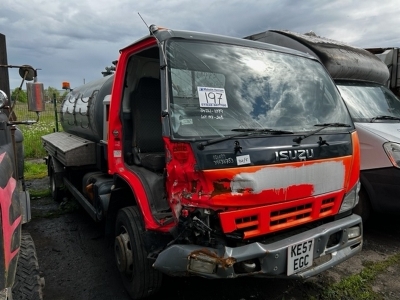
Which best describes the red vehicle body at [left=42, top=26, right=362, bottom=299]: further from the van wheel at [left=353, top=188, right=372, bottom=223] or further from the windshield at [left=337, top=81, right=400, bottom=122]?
the van wheel at [left=353, top=188, right=372, bottom=223]

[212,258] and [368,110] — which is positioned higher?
[368,110]

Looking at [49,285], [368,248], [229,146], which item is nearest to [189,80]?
[229,146]

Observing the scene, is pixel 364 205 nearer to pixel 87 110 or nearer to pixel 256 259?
pixel 256 259

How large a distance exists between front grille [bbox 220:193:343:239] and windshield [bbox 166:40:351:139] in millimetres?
615

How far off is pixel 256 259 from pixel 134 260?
1117 mm

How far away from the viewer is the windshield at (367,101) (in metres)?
4.77

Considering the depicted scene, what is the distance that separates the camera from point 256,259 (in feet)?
7.95

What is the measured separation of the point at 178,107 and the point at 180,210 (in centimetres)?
79

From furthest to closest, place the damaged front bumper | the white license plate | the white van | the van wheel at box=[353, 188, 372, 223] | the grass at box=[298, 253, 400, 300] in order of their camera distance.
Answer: the van wheel at box=[353, 188, 372, 223] < the white van < the grass at box=[298, 253, 400, 300] < the white license plate < the damaged front bumper

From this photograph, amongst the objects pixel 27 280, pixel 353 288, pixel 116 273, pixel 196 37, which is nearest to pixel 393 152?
pixel 353 288

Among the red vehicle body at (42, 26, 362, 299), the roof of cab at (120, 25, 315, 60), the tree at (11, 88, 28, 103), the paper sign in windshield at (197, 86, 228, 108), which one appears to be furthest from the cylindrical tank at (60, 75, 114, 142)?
the paper sign in windshield at (197, 86, 228, 108)

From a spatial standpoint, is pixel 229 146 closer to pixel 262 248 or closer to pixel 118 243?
pixel 262 248

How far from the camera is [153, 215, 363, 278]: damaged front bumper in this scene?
7.57 feet

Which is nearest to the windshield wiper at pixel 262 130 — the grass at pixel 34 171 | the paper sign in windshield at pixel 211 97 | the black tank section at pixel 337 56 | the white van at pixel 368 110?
the paper sign in windshield at pixel 211 97
